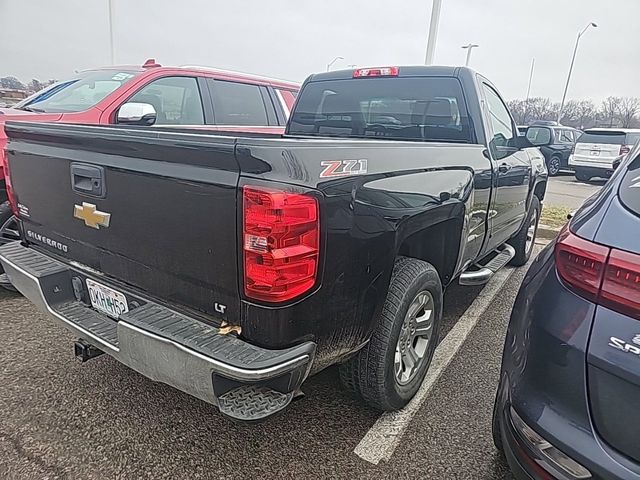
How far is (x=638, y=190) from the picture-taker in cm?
155

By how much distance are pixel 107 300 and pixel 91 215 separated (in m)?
0.42

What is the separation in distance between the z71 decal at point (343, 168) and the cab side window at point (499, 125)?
1900 mm

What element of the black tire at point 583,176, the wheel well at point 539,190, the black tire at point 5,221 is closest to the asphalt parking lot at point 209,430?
the black tire at point 5,221

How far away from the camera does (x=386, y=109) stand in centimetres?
376

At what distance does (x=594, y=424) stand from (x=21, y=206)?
3.03 metres

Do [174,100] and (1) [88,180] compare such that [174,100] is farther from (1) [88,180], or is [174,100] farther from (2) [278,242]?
(2) [278,242]

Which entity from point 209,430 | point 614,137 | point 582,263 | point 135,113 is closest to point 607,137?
point 614,137

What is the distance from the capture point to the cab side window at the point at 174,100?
4.74m

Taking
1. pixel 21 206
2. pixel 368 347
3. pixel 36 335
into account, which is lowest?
pixel 36 335

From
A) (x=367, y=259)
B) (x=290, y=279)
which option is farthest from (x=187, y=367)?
(x=367, y=259)

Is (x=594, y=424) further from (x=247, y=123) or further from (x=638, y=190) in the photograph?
(x=247, y=123)

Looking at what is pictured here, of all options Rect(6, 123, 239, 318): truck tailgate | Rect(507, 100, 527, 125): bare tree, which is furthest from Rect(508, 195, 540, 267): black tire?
Rect(507, 100, 527, 125): bare tree

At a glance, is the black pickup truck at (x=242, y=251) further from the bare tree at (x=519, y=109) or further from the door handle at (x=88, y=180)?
the bare tree at (x=519, y=109)

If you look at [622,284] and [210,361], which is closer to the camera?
[622,284]
